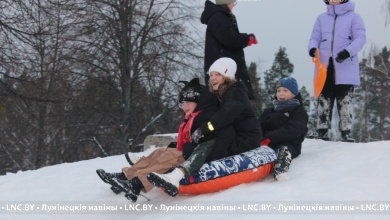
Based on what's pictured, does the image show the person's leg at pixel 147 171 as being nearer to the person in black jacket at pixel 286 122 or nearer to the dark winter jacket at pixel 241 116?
the dark winter jacket at pixel 241 116

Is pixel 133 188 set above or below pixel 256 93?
above

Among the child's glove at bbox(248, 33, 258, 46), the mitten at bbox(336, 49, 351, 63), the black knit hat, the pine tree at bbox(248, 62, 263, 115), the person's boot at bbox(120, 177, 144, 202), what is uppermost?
the child's glove at bbox(248, 33, 258, 46)

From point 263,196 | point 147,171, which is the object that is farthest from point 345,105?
point 147,171

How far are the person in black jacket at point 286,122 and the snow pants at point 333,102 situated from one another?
81cm

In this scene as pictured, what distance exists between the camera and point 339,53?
6082 millimetres

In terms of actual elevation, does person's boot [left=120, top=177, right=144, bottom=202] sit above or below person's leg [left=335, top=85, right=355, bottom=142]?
below

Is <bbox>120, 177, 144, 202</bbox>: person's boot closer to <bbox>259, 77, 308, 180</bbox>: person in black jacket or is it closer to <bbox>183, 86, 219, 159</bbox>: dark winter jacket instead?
<bbox>183, 86, 219, 159</bbox>: dark winter jacket

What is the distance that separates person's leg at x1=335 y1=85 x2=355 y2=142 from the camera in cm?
637

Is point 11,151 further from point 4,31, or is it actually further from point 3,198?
point 3,198

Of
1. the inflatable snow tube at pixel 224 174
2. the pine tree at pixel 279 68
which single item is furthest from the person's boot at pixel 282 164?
the pine tree at pixel 279 68

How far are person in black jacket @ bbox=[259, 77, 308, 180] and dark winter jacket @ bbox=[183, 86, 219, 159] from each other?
794 millimetres

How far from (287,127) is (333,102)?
1.39m

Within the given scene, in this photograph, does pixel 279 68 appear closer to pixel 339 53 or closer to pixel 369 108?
pixel 369 108

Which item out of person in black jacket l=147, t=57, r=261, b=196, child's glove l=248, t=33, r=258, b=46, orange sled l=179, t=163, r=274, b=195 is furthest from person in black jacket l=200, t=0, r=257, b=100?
orange sled l=179, t=163, r=274, b=195
